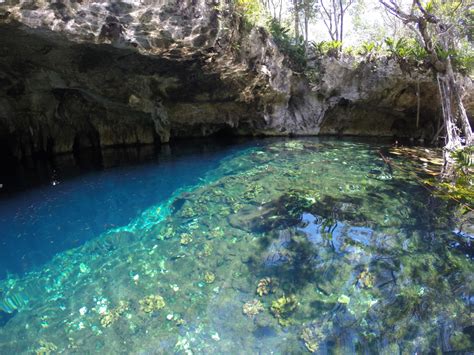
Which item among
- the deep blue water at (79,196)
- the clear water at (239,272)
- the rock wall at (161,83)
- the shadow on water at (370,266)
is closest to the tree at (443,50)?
the clear water at (239,272)

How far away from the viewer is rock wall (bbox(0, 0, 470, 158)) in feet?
23.9

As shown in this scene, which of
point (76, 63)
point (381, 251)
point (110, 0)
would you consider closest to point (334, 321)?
point (381, 251)

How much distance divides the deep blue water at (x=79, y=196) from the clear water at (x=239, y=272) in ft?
0.16

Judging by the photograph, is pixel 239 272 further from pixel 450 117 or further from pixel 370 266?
Result: pixel 450 117

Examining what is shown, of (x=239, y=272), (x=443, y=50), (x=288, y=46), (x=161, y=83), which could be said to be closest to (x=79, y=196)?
A: (x=239, y=272)

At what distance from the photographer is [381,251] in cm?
454

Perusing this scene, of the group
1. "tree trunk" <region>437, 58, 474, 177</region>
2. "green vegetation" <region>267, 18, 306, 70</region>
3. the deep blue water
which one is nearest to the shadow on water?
"tree trunk" <region>437, 58, 474, 177</region>

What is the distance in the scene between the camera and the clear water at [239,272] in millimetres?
3104

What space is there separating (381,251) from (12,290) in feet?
16.7

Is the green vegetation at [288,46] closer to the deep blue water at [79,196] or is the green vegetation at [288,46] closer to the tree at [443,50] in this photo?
the tree at [443,50]

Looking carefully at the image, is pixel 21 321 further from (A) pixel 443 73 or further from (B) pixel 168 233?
(A) pixel 443 73

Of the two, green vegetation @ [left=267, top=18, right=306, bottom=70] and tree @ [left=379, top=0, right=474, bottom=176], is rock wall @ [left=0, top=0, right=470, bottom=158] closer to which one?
green vegetation @ [left=267, top=18, right=306, bottom=70]

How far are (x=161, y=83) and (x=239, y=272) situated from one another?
30.2ft

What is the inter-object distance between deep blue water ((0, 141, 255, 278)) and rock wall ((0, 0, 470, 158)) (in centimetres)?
200
